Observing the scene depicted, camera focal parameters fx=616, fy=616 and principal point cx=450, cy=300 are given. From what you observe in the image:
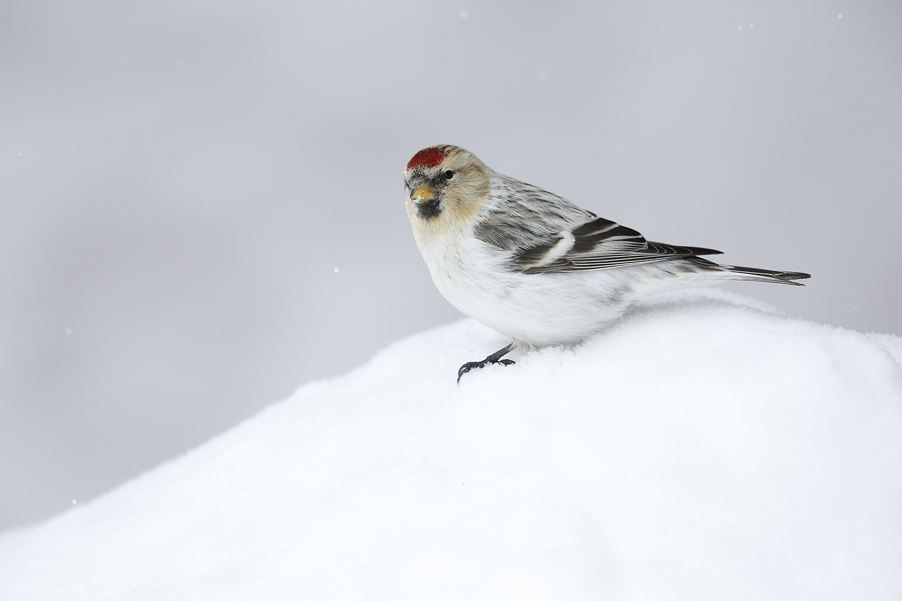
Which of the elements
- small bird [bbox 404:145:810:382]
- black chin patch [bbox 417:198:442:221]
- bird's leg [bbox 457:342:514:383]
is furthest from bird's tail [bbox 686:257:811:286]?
black chin patch [bbox 417:198:442:221]

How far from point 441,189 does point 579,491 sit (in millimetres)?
784

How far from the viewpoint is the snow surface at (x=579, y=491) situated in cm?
87

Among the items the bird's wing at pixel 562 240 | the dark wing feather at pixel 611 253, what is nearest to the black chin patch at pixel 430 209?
the bird's wing at pixel 562 240

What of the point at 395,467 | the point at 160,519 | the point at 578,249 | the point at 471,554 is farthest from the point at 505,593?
the point at 160,519

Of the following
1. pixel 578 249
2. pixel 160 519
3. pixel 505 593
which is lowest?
pixel 160 519

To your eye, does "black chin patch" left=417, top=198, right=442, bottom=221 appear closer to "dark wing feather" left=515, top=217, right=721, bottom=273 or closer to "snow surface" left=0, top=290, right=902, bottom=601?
"dark wing feather" left=515, top=217, right=721, bottom=273

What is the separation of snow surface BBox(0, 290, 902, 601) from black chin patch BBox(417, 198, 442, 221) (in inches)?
16.2

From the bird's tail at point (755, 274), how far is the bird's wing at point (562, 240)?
0.21 feet

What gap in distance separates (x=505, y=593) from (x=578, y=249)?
0.77 m

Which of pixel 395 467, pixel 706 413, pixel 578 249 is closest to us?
pixel 706 413

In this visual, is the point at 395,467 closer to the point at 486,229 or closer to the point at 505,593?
the point at 505,593

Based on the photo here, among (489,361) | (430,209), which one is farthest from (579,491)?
(430,209)

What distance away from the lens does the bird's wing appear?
54.2 inches

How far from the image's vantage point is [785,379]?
41.1 inches
